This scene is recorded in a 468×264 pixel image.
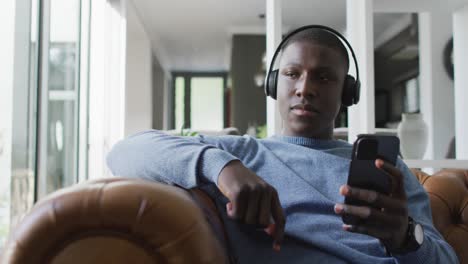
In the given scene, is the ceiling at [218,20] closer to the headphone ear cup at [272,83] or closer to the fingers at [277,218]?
the headphone ear cup at [272,83]

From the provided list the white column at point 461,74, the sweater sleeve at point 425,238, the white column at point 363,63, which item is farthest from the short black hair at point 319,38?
the white column at point 461,74

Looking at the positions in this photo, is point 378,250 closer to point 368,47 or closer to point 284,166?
point 284,166

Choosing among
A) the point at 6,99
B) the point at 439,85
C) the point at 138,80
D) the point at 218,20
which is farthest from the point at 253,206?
the point at 138,80

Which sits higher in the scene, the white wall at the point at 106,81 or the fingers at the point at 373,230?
the white wall at the point at 106,81

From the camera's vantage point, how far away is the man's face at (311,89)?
1.07 m

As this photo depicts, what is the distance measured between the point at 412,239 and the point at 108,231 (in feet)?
1.68

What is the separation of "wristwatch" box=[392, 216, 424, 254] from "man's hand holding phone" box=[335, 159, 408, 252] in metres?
0.05

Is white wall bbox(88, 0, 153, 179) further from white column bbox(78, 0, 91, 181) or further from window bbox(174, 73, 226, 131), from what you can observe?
window bbox(174, 73, 226, 131)

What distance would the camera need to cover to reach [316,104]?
1.07m

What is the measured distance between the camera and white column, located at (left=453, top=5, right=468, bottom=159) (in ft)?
7.60

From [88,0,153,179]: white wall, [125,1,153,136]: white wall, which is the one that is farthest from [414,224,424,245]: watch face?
[125,1,153,136]: white wall

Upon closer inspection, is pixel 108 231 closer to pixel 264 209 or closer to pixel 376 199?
pixel 264 209

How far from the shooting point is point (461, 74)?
234 cm

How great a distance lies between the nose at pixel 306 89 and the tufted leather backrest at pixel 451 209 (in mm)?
543
